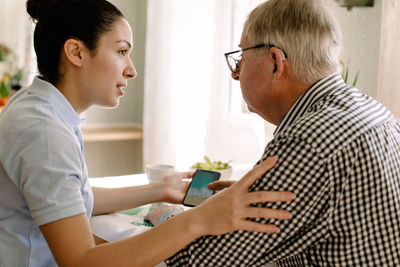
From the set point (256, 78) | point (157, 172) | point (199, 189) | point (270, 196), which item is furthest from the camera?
point (157, 172)

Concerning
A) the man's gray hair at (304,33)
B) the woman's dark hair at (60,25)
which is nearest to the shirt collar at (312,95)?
the man's gray hair at (304,33)

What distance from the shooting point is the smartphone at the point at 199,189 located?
126 cm

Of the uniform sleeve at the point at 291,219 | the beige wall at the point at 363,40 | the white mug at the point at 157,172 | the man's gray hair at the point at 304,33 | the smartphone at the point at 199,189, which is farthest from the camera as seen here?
the beige wall at the point at 363,40

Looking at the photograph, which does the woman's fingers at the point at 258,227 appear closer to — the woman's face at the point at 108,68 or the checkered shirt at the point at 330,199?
the checkered shirt at the point at 330,199

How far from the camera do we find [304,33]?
0.94 m

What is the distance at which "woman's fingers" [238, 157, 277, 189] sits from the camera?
31.4 inches

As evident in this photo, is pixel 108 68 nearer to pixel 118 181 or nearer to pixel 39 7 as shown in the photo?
pixel 39 7

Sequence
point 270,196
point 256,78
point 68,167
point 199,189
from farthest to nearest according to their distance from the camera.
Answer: point 199,189 → point 256,78 → point 68,167 → point 270,196

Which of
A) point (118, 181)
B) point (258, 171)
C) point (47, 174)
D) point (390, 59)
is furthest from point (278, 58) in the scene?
point (118, 181)

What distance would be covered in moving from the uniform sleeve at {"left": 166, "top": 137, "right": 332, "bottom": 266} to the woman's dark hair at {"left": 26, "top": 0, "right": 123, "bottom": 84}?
56 cm

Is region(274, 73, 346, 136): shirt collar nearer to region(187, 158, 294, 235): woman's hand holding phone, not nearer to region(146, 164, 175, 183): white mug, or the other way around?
region(187, 158, 294, 235): woman's hand holding phone

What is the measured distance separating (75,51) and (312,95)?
588mm

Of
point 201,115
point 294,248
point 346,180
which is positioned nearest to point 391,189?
point 346,180

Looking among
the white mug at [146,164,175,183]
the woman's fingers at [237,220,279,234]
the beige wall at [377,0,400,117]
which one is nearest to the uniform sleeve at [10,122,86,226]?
the woman's fingers at [237,220,279,234]
